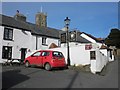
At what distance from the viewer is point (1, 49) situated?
24.4m

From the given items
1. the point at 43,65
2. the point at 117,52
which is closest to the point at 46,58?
the point at 43,65

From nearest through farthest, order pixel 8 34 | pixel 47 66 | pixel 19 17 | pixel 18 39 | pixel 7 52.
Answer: pixel 47 66 → pixel 7 52 → pixel 8 34 → pixel 18 39 → pixel 19 17

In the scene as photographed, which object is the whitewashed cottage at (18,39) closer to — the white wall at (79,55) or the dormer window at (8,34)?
the dormer window at (8,34)

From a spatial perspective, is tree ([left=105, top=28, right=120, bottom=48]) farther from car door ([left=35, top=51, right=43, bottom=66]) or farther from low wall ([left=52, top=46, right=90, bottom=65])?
car door ([left=35, top=51, right=43, bottom=66])

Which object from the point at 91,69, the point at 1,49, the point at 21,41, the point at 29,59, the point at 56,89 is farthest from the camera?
the point at 21,41

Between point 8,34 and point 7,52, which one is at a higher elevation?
point 8,34

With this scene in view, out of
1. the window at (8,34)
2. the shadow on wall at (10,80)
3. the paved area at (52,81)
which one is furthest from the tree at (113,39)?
the shadow on wall at (10,80)

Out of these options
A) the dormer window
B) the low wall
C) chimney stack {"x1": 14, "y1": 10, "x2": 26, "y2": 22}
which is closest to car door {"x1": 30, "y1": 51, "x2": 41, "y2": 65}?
the low wall

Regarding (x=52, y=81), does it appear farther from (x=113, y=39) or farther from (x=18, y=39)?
(x=113, y=39)

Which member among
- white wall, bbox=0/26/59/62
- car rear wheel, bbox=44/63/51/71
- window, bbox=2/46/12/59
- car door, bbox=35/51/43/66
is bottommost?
car rear wheel, bbox=44/63/51/71

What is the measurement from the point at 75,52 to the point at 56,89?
1139 cm

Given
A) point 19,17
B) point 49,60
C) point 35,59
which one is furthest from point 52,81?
point 19,17

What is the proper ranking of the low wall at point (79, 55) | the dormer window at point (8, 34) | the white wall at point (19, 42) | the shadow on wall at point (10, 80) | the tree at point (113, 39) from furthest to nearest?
the tree at point (113, 39), the dormer window at point (8, 34), the white wall at point (19, 42), the low wall at point (79, 55), the shadow on wall at point (10, 80)

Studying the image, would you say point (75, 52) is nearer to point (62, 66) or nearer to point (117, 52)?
point (62, 66)
